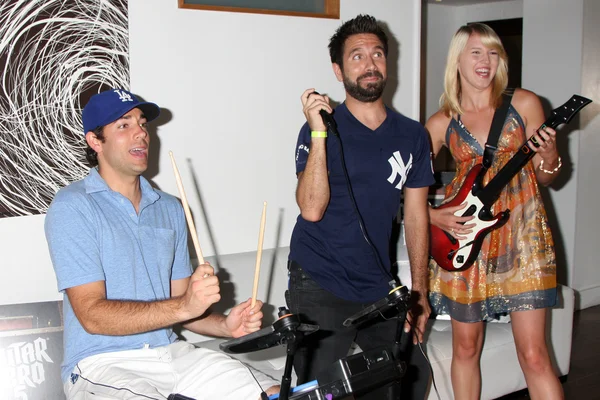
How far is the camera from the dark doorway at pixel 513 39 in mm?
A: 5523

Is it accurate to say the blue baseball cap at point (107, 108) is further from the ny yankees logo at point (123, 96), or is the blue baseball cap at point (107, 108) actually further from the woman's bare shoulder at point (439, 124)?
the woman's bare shoulder at point (439, 124)

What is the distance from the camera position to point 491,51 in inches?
94.0

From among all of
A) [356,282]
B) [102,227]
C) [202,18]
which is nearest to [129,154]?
[102,227]

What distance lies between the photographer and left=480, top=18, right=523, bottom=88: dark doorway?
552cm

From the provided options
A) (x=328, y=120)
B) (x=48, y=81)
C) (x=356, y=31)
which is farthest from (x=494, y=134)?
(x=48, y=81)

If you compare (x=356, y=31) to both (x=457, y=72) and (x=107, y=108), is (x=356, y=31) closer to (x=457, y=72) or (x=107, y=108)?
(x=457, y=72)

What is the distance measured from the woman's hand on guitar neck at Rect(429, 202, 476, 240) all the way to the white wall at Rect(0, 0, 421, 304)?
846 millimetres

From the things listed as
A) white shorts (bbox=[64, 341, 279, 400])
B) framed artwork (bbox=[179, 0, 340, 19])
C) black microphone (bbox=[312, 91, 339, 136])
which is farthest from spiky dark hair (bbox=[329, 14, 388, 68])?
white shorts (bbox=[64, 341, 279, 400])

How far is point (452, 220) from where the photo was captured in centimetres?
246

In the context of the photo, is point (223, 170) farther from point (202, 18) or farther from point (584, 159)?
point (584, 159)

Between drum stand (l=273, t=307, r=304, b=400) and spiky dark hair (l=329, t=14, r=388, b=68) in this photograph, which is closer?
drum stand (l=273, t=307, r=304, b=400)

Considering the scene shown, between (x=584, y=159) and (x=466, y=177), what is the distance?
7.99 ft

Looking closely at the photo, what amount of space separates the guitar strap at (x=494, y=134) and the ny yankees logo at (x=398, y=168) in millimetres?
399

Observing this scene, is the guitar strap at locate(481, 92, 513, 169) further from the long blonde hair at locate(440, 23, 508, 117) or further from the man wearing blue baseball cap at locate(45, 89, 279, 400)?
the man wearing blue baseball cap at locate(45, 89, 279, 400)
